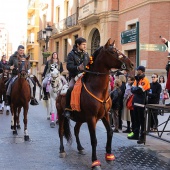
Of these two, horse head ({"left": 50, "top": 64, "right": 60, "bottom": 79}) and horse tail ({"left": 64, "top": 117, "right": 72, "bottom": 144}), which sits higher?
horse head ({"left": 50, "top": 64, "right": 60, "bottom": 79})

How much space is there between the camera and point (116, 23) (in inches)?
1083

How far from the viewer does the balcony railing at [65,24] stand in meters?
35.8

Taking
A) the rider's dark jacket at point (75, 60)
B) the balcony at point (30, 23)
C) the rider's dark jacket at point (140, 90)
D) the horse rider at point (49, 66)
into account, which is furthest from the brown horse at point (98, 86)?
the balcony at point (30, 23)

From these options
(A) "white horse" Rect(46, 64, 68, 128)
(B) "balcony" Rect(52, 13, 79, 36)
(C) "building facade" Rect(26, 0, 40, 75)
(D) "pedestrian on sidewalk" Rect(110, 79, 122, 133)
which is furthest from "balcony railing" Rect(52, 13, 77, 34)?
(D) "pedestrian on sidewalk" Rect(110, 79, 122, 133)

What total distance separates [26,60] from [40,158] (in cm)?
356

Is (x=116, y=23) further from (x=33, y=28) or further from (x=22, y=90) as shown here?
(x=33, y=28)

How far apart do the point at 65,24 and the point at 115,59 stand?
104 feet

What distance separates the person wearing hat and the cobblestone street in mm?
380

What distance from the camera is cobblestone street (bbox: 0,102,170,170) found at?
24.0ft

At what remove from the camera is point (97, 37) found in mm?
31297

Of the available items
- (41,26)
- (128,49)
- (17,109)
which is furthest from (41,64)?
(17,109)

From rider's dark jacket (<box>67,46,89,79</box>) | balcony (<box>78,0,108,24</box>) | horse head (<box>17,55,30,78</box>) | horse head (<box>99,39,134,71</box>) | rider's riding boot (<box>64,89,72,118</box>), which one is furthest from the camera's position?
balcony (<box>78,0,108,24</box>)

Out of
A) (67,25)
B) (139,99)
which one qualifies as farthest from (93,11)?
(139,99)

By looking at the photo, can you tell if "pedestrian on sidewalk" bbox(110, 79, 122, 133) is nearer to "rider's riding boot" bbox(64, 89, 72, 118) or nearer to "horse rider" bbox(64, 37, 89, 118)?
"horse rider" bbox(64, 37, 89, 118)
